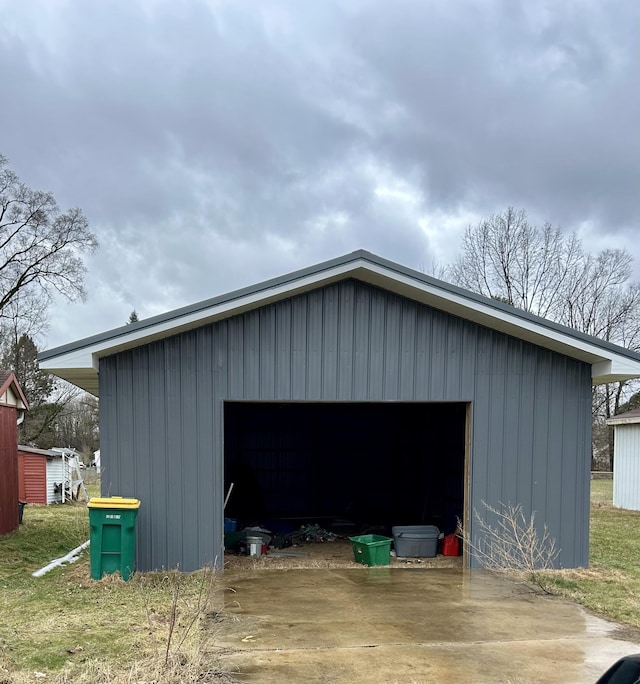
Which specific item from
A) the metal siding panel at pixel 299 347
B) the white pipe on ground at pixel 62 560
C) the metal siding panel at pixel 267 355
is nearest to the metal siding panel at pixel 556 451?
the metal siding panel at pixel 299 347

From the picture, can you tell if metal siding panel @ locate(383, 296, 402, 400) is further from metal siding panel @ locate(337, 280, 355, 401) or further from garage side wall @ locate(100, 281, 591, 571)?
metal siding panel @ locate(337, 280, 355, 401)

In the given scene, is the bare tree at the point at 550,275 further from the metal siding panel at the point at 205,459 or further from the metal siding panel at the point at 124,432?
the metal siding panel at the point at 124,432

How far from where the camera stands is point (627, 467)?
1686 cm

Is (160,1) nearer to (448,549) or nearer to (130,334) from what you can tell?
(130,334)

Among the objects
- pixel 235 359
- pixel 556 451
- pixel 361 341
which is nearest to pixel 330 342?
pixel 361 341

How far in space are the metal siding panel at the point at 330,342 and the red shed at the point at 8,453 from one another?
23.5ft

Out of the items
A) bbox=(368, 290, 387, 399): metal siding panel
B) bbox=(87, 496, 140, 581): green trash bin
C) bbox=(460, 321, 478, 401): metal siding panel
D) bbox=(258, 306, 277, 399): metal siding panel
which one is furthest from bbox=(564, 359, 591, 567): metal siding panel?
bbox=(87, 496, 140, 581): green trash bin

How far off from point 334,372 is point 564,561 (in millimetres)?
3900

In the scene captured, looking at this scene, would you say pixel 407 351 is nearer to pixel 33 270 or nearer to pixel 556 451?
pixel 556 451

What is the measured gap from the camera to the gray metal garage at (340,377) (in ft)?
24.4

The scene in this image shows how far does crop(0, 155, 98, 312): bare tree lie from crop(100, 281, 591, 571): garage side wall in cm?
1903

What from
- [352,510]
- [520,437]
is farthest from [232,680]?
[352,510]

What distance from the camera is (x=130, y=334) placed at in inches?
281

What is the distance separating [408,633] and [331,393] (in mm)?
3247
